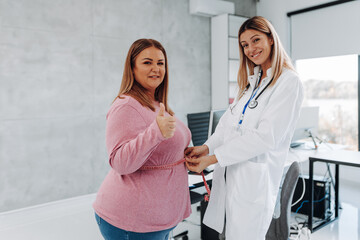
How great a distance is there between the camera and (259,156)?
1.50 meters

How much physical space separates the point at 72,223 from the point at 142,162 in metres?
2.51

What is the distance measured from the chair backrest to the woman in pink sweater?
1.55 meters

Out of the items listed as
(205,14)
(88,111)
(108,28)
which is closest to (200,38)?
(205,14)

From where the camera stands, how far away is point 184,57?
469cm

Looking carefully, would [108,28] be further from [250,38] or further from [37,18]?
[250,38]

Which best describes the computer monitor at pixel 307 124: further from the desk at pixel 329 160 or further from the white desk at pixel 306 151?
the desk at pixel 329 160

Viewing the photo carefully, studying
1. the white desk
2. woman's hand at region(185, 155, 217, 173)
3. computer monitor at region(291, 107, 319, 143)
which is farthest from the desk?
woman's hand at region(185, 155, 217, 173)

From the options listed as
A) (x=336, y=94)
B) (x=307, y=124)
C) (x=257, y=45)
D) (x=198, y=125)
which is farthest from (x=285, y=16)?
(x=257, y=45)

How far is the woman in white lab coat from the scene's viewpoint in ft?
4.76

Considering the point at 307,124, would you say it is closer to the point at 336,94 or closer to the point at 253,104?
the point at 336,94

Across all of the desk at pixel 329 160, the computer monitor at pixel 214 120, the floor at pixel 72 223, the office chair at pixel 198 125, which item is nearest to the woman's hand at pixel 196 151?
the computer monitor at pixel 214 120

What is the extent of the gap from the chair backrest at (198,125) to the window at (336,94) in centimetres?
230

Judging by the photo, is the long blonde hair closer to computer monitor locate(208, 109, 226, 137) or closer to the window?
computer monitor locate(208, 109, 226, 137)

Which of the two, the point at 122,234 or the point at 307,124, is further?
the point at 307,124
